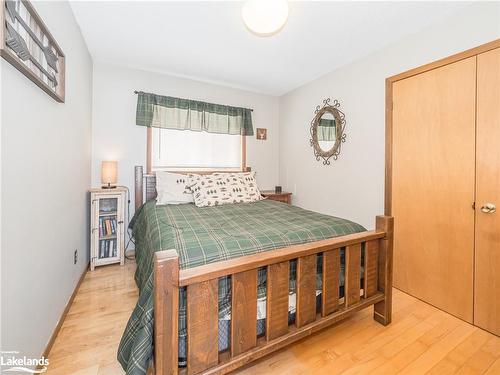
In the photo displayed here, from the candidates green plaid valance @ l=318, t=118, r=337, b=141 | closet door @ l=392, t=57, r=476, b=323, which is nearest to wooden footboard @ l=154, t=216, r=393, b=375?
closet door @ l=392, t=57, r=476, b=323

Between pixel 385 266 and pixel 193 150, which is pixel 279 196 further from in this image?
pixel 385 266

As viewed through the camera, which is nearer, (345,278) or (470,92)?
(345,278)

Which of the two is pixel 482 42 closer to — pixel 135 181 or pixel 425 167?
pixel 425 167

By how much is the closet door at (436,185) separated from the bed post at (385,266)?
2.05ft

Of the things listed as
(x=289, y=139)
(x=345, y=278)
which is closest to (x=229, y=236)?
(x=345, y=278)

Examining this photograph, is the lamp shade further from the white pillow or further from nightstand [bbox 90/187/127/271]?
the white pillow

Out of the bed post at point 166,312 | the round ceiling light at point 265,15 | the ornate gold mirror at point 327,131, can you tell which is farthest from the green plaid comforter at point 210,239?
the round ceiling light at point 265,15

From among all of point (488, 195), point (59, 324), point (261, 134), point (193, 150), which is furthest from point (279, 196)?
point (59, 324)

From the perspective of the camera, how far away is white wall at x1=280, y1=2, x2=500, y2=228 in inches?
69.9

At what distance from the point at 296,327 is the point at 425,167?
1.66 m

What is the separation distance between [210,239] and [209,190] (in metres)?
1.31

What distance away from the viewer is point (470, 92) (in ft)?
5.58

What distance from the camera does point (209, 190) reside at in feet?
8.54

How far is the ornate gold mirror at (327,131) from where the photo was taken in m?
2.79
